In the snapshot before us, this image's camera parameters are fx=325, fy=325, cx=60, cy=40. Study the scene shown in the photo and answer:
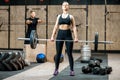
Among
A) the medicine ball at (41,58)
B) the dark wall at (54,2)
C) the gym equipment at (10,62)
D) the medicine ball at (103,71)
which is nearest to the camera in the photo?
the medicine ball at (103,71)

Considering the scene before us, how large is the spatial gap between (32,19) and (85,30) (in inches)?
128

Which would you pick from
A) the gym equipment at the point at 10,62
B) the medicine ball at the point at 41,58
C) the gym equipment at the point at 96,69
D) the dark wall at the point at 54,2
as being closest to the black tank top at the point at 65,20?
the gym equipment at the point at 96,69

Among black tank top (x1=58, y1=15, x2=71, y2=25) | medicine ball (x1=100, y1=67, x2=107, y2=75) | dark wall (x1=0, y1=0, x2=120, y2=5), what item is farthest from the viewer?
dark wall (x1=0, y1=0, x2=120, y2=5)

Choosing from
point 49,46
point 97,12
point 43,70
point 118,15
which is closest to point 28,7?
point 97,12

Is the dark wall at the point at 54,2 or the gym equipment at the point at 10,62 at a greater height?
the dark wall at the point at 54,2

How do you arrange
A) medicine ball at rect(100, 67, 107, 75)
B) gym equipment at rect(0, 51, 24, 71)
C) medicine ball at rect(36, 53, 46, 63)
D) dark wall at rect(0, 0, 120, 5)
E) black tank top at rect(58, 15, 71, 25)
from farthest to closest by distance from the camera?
dark wall at rect(0, 0, 120, 5)
medicine ball at rect(36, 53, 46, 63)
gym equipment at rect(0, 51, 24, 71)
medicine ball at rect(100, 67, 107, 75)
black tank top at rect(58, 15, 71, 25)

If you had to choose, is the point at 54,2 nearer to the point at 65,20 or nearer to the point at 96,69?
the point at 96,69

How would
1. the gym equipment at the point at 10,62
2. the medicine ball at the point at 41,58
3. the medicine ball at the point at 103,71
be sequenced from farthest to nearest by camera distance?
1. the medicine ball at the point at 41,58
2. the gym equipment at the point at 10,62
3. the medicine ball at the point at 103,71

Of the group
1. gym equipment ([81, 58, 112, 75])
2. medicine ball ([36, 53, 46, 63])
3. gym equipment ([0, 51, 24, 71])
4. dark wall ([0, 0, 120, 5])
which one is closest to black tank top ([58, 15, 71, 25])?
gym equipment ([81, 58, 112, 75])

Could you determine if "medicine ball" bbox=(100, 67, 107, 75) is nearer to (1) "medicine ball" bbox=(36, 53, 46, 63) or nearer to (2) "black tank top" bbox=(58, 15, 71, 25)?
(2) "black tank top" bbox=(58, 15, 71, 25)

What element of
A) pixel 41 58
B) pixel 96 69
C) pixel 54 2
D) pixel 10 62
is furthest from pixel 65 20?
pixel 54 2

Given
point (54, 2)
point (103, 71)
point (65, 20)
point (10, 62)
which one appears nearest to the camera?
point (65, 20)

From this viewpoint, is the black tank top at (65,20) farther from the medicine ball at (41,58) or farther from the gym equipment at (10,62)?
the medicine ball at (41,58)

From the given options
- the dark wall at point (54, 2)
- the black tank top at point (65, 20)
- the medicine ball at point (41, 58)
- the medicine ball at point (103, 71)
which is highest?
the dark wall at point (54, 2)
